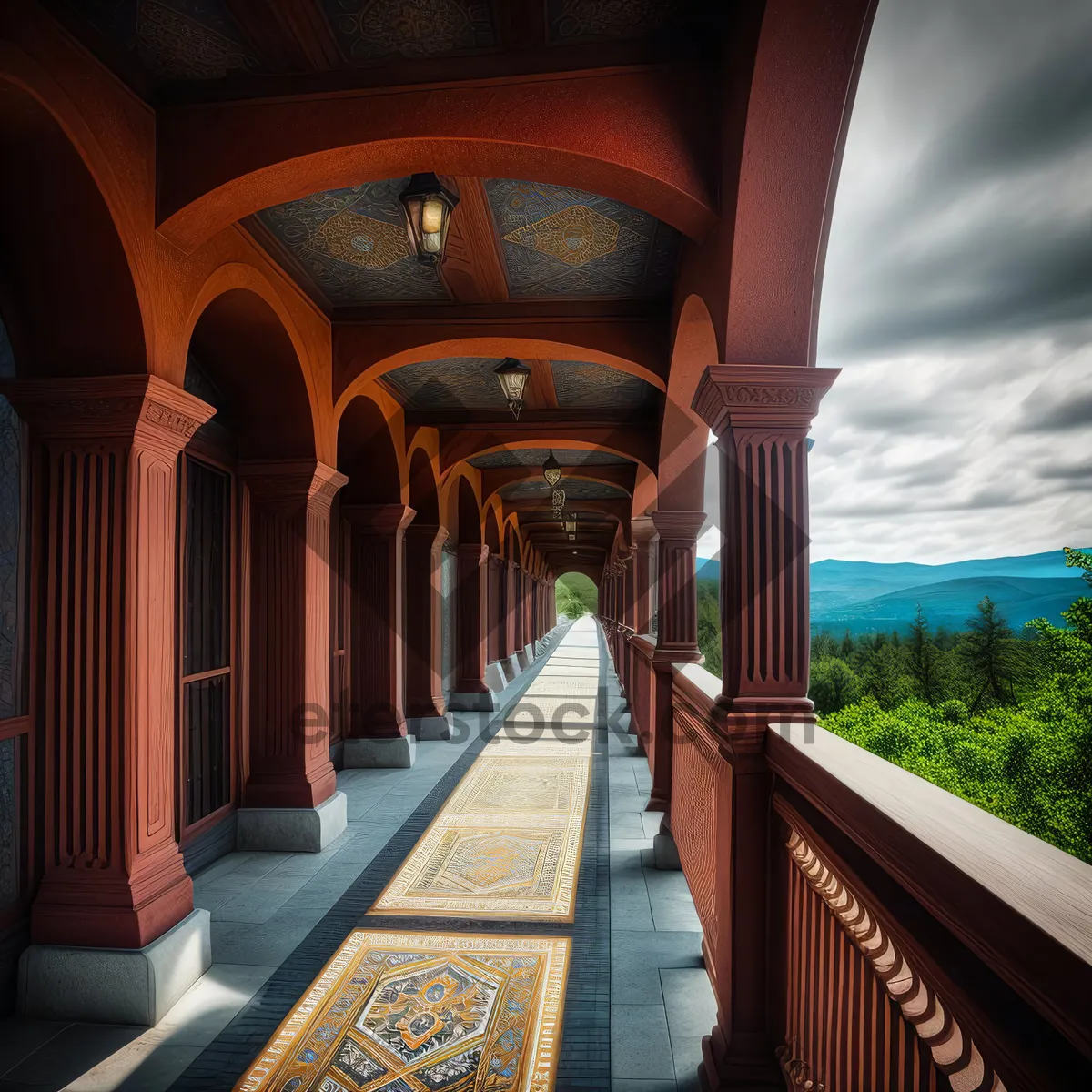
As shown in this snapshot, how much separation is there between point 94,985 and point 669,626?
178 inches

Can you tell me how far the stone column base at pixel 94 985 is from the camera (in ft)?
11.0

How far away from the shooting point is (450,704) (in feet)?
41.6

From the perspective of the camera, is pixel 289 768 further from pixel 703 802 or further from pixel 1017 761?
pixel 1017 761

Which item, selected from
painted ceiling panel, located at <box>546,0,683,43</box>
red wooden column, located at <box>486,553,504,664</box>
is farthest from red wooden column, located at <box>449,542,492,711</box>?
painted ceiling panel, located at <box>546,0,683,43</box>

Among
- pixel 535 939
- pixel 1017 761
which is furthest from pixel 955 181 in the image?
pixel 1017 761

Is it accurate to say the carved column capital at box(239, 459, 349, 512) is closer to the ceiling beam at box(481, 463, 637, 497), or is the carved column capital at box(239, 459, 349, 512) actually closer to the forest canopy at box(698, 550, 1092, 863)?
the ceiling beam at box(481, 463, 637, 497)

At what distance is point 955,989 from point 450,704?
11.7 metres

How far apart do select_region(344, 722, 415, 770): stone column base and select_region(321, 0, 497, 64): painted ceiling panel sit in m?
6.77

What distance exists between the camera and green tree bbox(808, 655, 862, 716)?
50906mm

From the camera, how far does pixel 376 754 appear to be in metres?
8.34

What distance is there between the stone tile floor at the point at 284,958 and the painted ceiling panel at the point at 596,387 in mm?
4080

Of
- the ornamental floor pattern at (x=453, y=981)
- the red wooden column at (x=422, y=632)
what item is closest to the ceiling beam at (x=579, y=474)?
the red wooden column at (x=422, y=632)

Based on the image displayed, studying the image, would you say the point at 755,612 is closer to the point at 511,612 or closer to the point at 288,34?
the point at 288,34

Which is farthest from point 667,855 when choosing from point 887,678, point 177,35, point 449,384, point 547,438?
point 887,678
